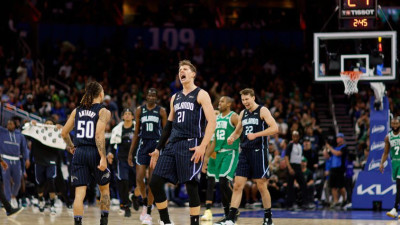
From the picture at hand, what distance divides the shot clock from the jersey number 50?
29.4 ft

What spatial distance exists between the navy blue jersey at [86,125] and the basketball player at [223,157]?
401 cm

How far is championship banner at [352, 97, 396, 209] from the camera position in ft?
63.0

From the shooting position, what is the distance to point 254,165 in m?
12.9

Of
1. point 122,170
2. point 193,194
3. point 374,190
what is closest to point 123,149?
point 122,170

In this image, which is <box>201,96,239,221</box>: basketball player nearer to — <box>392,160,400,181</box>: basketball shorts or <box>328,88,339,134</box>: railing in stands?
<box>392,160,400,181</box>: basketball shorts

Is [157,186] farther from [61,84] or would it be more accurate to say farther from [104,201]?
[61,84]

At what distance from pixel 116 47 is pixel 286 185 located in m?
12.5

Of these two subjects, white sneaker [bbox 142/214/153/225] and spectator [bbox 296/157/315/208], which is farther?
spectator [bbox 296/157/315/208]

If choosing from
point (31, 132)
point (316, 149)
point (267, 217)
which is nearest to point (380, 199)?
point (316, 149)

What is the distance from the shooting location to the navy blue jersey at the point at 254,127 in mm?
12977

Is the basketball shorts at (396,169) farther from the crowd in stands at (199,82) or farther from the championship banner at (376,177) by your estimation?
the crowd in stands at (199,82)

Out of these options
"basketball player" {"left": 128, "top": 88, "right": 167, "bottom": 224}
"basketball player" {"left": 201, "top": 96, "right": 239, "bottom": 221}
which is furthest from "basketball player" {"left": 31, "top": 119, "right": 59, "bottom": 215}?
"basketball player" {"left": 201, "top": 96, "right": 239, "bottom": 221}

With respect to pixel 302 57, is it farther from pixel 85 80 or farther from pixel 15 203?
pixel 15 203

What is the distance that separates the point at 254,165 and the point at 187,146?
3122 millimetres
